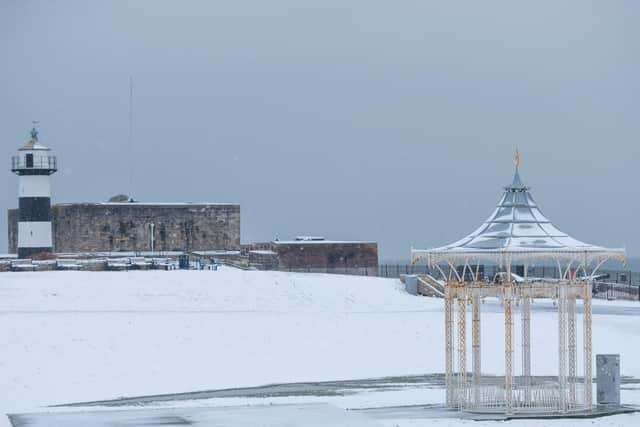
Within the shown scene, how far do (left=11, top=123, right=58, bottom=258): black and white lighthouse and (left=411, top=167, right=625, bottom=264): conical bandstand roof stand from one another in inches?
1220

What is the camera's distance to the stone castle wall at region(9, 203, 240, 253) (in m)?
64.3

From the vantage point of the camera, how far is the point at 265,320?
39.3 m

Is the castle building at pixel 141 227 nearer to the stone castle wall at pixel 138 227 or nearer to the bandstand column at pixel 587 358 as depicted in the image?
the stone castle wall at pixel 138 227

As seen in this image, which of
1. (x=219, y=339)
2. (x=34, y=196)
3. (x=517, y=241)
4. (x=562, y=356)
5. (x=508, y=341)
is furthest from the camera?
(x=34, y=196)

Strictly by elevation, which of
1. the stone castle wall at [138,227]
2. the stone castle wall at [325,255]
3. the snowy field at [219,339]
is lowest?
the snowy field at [219,339]

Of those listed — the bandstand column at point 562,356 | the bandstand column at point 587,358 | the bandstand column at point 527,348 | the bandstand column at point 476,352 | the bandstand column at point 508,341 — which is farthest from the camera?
the bandstand column at point 527,348

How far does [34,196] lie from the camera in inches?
2327

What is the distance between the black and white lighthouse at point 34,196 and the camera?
59.0 meters

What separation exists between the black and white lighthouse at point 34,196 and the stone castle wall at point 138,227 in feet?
15.7

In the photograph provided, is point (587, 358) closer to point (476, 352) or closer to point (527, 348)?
point (527, 348)

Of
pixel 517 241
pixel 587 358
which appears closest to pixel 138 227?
pixel 517 241

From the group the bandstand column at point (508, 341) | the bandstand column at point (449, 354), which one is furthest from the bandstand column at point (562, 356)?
the bandstand column at point (449, 354)

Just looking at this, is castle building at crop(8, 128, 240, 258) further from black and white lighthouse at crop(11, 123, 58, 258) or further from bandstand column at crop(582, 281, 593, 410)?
bandstand column at crop(582, 281, 593, 410)

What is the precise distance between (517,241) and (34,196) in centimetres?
3317
